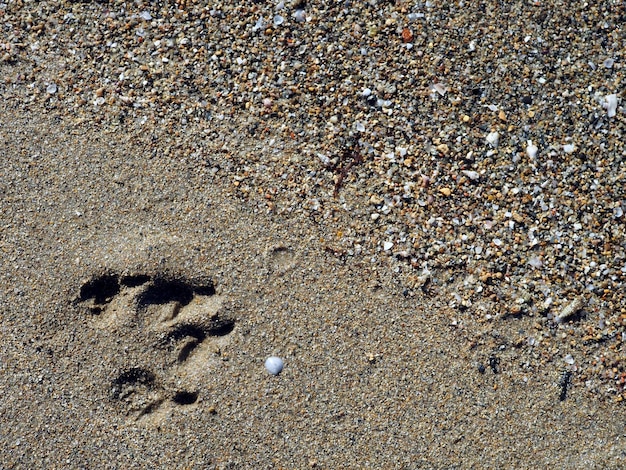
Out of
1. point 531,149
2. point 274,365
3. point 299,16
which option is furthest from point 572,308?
point 299,16

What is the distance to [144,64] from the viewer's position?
239 centimetres

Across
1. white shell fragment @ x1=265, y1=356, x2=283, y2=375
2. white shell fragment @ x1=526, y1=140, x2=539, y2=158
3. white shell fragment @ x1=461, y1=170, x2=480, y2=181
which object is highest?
white shell fragment @ x1=526, y1=140, x2=539, y2=158

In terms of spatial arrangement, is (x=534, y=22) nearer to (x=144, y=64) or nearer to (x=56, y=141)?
(x=144, y=64)

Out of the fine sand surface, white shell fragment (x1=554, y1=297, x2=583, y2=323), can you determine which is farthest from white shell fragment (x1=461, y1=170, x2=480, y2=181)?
white shell fragment (x1=554, y1=297, x2=583, y2=323)

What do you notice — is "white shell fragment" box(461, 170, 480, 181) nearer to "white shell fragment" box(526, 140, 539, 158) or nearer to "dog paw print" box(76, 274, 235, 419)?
"white shell fragment" box(526, 140, 539, 158)

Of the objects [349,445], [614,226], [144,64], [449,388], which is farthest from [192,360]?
[614,226]

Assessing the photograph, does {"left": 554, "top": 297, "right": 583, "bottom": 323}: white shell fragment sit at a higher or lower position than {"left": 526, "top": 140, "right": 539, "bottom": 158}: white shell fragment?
lower

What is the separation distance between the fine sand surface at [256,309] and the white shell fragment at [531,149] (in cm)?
4

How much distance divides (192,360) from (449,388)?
1.09m

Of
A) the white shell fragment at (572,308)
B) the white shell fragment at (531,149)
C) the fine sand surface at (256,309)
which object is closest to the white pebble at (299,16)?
the fine sand surface at (256,309)

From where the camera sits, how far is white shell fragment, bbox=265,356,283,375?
7.65 feet

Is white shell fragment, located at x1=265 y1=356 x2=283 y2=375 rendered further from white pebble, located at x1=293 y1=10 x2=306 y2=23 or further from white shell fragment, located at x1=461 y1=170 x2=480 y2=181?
white pebble, located at x1=293 y1=10 x2=306 y2=23

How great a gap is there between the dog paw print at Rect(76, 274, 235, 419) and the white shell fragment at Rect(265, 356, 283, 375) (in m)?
0.21

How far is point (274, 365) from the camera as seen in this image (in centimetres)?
233
